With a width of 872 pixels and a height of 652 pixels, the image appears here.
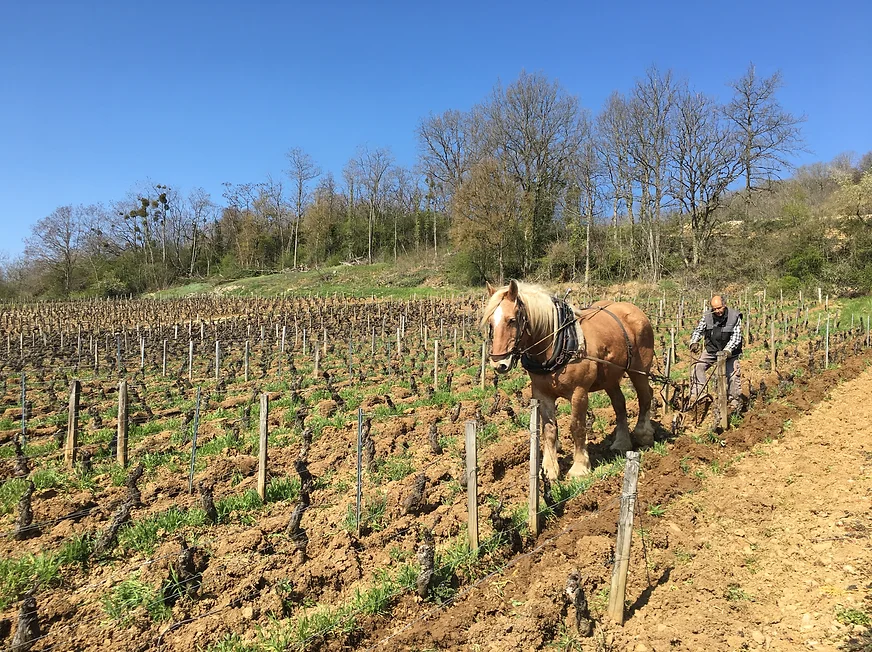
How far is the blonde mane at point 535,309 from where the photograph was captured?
5156 millimetres

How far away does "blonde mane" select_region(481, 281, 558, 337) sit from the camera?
516 centimetres

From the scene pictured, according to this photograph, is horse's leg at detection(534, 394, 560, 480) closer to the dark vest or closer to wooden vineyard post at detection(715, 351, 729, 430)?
wooden vineyard post at detection(715, 351, 729, 430)

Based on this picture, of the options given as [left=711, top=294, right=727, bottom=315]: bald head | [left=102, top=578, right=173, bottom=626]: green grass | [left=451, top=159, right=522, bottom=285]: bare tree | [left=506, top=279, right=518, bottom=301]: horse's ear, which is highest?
[left=451, top=159, right=522, bottom=285]: bare tree

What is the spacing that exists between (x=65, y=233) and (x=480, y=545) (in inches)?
2575

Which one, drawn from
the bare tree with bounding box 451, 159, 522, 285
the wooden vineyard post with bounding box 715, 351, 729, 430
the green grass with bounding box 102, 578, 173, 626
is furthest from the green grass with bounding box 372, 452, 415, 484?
the bare tree with bounding box 451, 159, 522, 285

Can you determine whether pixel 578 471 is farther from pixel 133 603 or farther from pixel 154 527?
→ pixel 154 527

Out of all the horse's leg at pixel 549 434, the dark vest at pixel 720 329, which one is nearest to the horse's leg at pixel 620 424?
the horse's leg at pixel 549 434

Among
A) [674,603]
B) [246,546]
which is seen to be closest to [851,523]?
[674,603]

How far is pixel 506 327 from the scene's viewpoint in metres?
4.97

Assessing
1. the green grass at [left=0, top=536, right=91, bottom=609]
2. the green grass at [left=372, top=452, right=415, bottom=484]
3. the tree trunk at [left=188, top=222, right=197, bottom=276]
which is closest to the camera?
the green grass at [left=0, top=536, right=91, bottom=609]

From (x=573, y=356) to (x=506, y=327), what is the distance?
3.16 ft

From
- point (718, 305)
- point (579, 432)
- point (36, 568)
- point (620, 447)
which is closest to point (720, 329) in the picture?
point (718, 305)

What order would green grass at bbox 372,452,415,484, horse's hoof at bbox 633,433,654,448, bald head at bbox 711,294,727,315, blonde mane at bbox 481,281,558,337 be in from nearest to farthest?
blonde mane at bbox 481,281,558,337 < green grass at bbox 372,452,415,484 < horse's hoof at bbox 633,433,654,448 < bald head at bbox 711,294,727,315

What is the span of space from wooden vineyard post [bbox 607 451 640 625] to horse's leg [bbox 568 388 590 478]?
2052 mm
